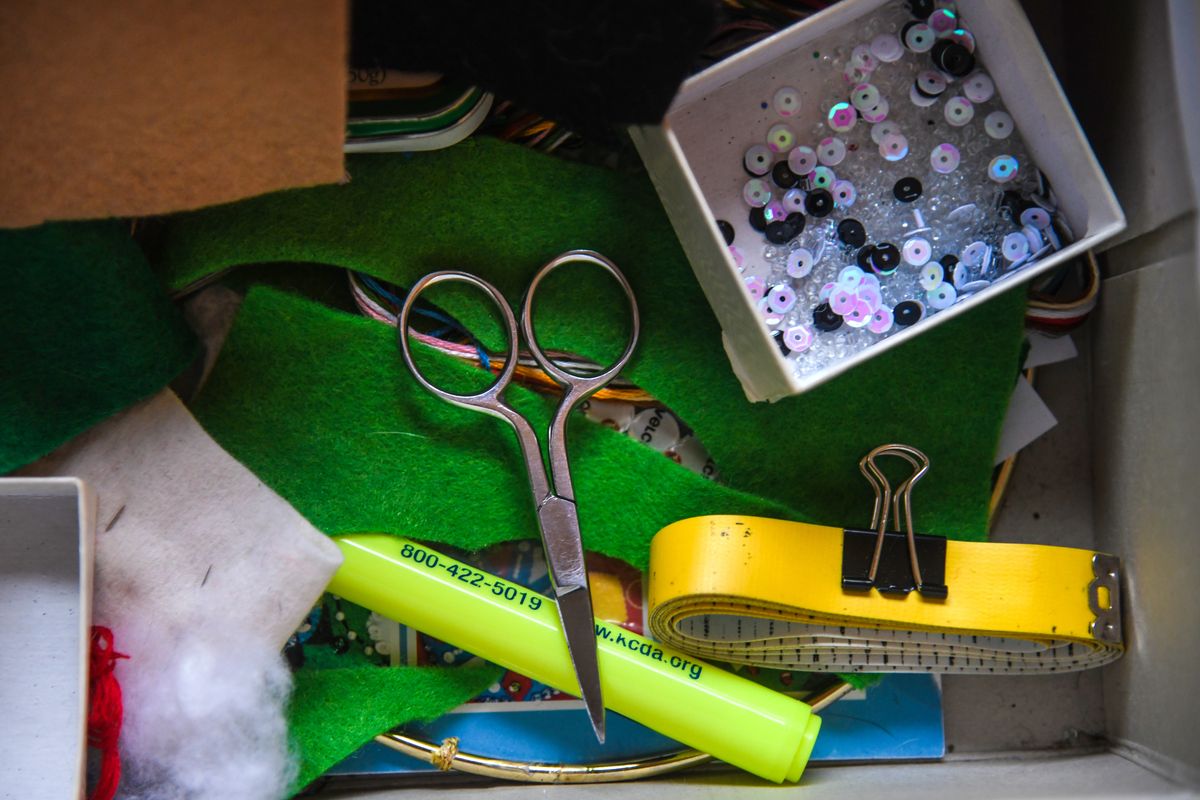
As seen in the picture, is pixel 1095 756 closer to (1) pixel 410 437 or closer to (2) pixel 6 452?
(1) pixel 410 437

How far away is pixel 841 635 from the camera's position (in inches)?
28.6

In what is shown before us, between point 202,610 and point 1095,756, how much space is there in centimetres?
63

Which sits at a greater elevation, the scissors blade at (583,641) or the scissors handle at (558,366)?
the scissors handle at (558,366)

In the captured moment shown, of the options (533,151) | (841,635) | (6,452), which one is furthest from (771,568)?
(6,452)

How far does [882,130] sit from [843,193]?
0.16ft

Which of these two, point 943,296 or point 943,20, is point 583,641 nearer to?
point 943,296

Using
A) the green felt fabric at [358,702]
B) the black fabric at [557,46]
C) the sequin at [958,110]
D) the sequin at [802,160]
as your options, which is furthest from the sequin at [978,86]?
the green felt fabric at [358,702]

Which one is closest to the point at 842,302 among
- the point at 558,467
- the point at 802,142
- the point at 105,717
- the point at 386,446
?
the point at 802,142

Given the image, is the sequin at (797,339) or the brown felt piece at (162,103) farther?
the sequin at (797,339)

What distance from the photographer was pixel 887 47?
0.70 metres

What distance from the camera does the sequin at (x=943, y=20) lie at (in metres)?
0.70

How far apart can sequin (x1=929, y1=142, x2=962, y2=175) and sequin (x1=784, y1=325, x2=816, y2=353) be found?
143mm

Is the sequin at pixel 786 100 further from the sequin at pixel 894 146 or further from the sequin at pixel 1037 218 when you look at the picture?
the sequin at pixel 1037 218

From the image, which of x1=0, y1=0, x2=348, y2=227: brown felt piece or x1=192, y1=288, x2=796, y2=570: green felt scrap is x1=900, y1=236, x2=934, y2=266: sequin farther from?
x1=0, y1=0, x2=348, y2=227: brown felt piece
